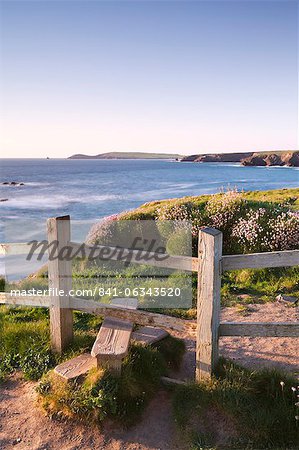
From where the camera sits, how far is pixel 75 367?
4.80 metres

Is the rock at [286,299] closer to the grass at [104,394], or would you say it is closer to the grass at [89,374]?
the grass at [89,374]

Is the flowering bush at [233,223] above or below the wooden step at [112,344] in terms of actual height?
above

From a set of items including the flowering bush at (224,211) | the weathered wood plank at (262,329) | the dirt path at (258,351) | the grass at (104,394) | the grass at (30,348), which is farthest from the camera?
the flowering bush at (224,211)

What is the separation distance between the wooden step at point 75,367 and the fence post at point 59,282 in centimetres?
51

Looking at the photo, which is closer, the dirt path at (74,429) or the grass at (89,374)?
the dirt path at (74,429)

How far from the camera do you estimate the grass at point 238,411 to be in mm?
4016

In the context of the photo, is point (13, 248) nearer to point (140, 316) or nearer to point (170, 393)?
point (140, 316)

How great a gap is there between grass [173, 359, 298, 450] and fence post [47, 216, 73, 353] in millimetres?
1763

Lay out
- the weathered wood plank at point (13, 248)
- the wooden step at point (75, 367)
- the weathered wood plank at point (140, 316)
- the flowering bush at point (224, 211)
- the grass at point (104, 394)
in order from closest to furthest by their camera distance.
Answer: the grass at point (104, 394)
the wooden step at point (75, 367)
the weathered wood plank at point (140, 316)
the weathered wood plank at point (13, 248)
the flowering bush at point (224, 211)

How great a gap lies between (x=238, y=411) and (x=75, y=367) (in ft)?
6.34

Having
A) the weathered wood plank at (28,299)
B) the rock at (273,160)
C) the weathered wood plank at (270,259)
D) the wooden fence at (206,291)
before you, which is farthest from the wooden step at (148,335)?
the rock at (273,160)

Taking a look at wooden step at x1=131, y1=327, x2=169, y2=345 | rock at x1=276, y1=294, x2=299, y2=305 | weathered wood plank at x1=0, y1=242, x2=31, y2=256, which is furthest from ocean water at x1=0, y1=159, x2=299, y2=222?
weathered wood plank at x1=0, y1=242, x2=31, y2=256

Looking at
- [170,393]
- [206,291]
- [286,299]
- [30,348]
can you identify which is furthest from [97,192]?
[206,291]

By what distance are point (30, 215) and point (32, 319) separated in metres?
33.1
